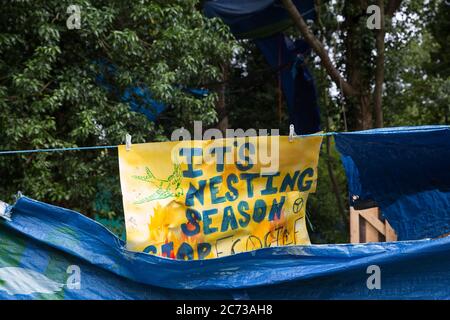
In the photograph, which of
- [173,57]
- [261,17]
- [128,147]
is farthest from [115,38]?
[261,17]

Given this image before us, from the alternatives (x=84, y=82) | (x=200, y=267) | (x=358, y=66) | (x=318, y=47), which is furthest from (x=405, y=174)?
(x=358, y=66)

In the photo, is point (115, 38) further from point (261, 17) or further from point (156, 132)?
point (261, 17)

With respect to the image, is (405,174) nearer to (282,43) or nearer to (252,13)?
(252,13)

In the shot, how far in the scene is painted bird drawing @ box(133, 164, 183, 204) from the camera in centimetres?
408

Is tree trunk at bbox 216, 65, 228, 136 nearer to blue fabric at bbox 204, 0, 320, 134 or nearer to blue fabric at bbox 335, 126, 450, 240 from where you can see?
blue fabric at bbox 204, 0, 320, 134

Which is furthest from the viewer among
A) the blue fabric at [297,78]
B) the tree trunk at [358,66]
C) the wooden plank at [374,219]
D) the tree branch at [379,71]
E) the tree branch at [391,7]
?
the blue fabric at [297,78]

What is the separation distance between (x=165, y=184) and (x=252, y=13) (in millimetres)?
5761

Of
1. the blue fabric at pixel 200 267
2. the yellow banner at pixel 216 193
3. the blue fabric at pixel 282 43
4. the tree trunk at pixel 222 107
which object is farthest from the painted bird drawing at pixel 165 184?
the tree trunk at pixel 222 107

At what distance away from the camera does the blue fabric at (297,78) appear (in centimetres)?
1038

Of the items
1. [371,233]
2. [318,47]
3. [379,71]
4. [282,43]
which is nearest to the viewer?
[371,233]

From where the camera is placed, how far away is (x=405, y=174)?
185 inches

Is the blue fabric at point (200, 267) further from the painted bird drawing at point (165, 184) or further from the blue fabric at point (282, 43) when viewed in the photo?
the blue fabric at point (282, 43)

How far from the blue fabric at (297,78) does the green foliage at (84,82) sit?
11.9ft

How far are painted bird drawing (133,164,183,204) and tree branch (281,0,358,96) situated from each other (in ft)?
15.6
